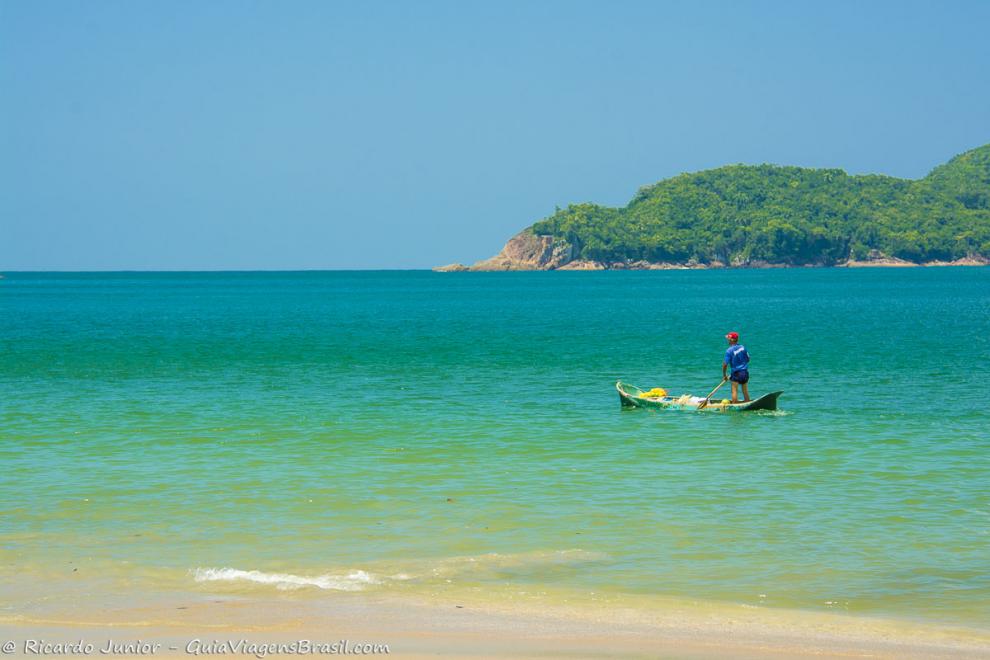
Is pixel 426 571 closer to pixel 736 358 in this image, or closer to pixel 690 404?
pixel 690 404

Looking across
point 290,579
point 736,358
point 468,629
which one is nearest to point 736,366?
point 736,358

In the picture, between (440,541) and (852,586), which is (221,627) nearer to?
(440,541)

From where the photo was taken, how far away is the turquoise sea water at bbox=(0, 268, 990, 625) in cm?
1280

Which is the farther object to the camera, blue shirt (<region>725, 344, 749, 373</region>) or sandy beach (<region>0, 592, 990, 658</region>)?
blue shirt (<region>725, 344, 749, 373</region>)

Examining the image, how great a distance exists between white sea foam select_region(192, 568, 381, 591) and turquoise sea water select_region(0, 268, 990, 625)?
43mm

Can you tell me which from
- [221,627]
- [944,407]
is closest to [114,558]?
[221,627]

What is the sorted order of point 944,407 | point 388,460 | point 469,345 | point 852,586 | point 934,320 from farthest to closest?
point 934,320 < point 469,345 < point 944,407 < point 388,460 < point 852,586

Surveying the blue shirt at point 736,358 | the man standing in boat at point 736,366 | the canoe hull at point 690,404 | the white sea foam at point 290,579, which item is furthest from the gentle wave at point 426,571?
the blue shirt at point 736,358

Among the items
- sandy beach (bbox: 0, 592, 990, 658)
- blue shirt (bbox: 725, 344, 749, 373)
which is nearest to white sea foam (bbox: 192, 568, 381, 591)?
sandy beach (bbox: 0, 592, 990, 658)

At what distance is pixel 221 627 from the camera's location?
34.6 ft

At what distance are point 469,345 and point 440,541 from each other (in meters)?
37.8

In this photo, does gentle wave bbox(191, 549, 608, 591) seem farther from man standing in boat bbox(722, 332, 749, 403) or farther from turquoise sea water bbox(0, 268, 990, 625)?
man standing in boat bbox(722, 332, 749, 403)

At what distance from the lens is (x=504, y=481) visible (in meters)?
18.3

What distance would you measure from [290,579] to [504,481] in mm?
6262
